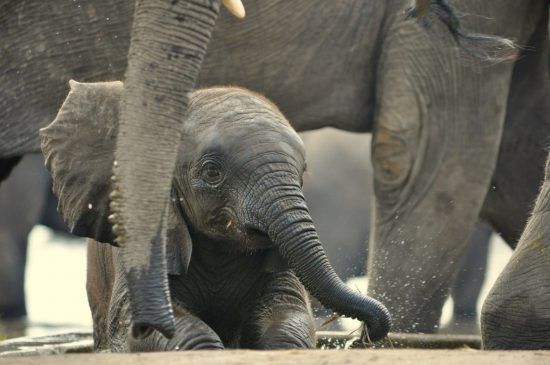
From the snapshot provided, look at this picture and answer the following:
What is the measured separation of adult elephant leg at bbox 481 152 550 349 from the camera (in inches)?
206

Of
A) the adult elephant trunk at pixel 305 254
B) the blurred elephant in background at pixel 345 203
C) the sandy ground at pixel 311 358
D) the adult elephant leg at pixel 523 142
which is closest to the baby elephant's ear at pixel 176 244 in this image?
the adult elephant trunk at pixel 305 254

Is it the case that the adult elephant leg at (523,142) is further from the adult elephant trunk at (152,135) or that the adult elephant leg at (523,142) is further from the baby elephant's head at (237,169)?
the adult elephant trunk at (152,135)

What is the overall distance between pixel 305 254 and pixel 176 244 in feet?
1.43

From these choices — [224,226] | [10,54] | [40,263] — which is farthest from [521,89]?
[40,263]

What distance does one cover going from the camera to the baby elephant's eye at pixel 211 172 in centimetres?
525

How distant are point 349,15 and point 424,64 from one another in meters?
0.36

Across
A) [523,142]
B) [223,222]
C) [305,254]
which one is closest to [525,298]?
[305,254]

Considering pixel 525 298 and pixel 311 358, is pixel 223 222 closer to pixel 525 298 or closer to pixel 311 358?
pixel 525 298

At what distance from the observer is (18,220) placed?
1148 cm

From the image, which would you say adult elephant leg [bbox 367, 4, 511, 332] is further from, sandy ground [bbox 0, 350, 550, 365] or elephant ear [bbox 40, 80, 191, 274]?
sandy ground [bbox 0, 350, 550, 365]

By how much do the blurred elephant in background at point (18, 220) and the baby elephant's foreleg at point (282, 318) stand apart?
18.6 feet

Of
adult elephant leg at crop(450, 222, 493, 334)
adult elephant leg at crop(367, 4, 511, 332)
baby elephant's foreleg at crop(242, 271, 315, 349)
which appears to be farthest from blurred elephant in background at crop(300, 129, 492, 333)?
baby elephant's foreleg at crop(242, 271, 315, 349)

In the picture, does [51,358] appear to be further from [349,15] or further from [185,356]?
[349,15]

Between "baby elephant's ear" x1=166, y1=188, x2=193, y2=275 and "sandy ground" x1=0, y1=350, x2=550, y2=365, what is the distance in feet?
2.62
